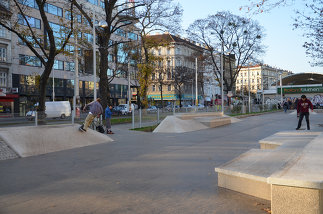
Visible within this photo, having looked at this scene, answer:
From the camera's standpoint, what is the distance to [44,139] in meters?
10.7

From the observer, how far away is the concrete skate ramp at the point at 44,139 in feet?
31.8

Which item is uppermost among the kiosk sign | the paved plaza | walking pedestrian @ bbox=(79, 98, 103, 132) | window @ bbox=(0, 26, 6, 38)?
window @ bbox=(0, 26, 6, 38)

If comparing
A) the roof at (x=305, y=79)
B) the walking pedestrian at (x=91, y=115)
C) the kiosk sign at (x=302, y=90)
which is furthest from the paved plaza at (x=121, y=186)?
the roof at (x=305, y=79)

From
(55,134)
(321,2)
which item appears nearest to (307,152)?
(55,134)

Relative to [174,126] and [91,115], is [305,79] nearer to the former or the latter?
[174,126]

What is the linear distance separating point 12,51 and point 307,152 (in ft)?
138

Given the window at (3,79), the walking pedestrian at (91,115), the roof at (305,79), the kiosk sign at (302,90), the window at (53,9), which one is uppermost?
the window at (53,9)

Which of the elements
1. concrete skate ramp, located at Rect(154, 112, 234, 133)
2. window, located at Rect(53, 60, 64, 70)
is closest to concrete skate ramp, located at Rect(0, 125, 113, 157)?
concrete skate ramp, located at Rect(154, 112, 234, 133)

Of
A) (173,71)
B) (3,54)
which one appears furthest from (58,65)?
(173,71)

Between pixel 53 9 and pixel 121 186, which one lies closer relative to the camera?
pixel 121 186

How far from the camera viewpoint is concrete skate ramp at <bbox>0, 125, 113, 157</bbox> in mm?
9680

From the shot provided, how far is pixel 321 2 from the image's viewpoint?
48.1 feet

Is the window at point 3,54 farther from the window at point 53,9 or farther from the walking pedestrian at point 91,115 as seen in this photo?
the walking pedestrian at point 91,115

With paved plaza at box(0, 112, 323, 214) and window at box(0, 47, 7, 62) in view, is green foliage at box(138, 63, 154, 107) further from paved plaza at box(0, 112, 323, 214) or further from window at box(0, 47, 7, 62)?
paved plaza at box(0, 112, 323, 214)
